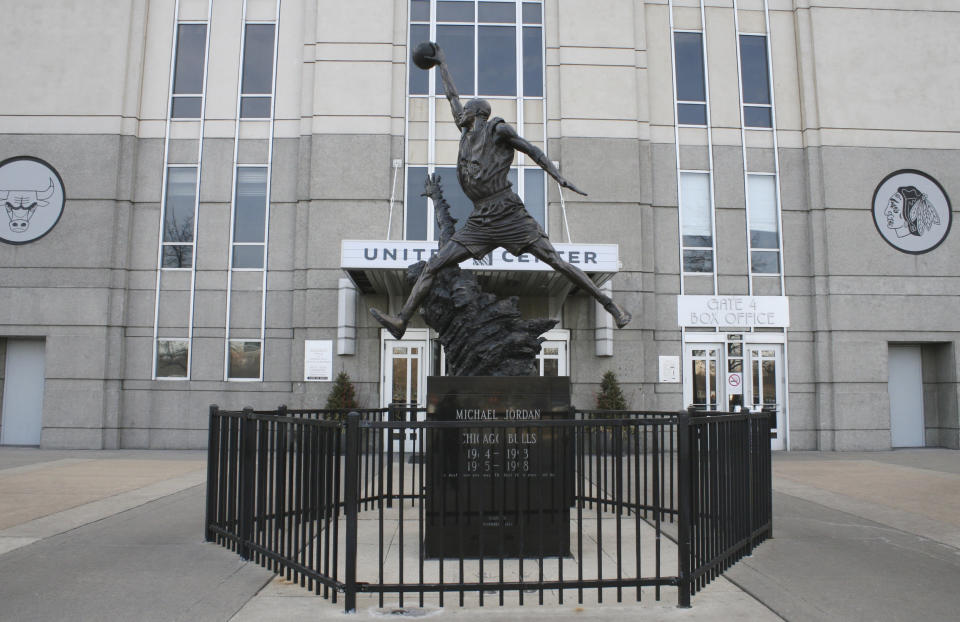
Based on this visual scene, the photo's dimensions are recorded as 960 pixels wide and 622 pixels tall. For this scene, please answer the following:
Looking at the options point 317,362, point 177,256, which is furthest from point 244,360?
point 177,256

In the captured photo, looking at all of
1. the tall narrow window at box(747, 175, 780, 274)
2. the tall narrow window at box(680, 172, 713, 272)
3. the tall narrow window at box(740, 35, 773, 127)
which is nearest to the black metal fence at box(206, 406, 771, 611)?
the tall narrow window at box(680, 172, 713, 272)

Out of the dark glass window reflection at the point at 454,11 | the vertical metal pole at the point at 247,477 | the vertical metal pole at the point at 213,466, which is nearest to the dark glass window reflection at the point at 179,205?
the dark glass window reflection at the point at 454,11

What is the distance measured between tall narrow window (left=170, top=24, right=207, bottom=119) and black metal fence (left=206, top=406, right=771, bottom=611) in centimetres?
1359

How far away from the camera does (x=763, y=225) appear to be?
18.5m

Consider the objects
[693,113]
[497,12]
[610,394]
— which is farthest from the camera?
[693,113]

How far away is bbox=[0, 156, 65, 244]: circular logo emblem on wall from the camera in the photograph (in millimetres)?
17391

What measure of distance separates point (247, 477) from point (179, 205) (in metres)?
13.4

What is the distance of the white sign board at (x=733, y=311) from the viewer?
58.3 feet

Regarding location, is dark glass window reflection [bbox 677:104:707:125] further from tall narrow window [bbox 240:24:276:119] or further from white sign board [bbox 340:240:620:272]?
tall narrow window [bbox 240:24:276:119]

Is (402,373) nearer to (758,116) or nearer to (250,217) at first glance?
(250,217)

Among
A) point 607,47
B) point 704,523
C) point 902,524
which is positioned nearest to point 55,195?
point 607,47

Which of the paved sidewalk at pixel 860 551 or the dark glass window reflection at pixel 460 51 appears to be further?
the dark glass window reflection at pixel 460 51

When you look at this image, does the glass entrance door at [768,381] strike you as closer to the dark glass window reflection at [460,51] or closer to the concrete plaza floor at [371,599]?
the concrete plaza floor at [371,599]

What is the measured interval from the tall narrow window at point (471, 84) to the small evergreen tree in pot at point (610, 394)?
171 inches
